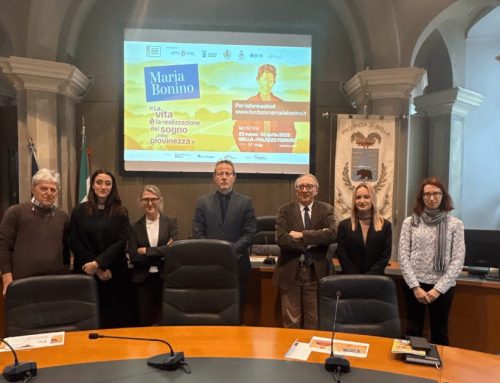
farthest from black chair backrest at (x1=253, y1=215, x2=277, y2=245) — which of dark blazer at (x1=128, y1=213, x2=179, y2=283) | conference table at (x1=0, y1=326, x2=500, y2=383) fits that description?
conference table at (x1=0, y1=326, x2=500, y2=383)

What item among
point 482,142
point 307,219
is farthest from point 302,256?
point 482,142

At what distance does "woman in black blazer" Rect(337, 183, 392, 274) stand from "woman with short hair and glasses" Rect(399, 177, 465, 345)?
14cm

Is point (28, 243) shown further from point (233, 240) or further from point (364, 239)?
point (364, 239)

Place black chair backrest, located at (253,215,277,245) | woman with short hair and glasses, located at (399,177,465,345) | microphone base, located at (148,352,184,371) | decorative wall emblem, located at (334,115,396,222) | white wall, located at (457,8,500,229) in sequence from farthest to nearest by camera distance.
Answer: white wall, located at (457,8,500,229) → decorative wall emblem, located at (334,115,396,222) → black chair backrest, located at (253,215,277,245) → woman with short hair and glasses, located at (399,177,465,345) → microphone base, located at (148,352,184,371)

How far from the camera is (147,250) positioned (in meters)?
2.88

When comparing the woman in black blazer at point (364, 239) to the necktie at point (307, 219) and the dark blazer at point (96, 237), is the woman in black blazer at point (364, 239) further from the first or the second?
the dark blazer at point (96, 237)

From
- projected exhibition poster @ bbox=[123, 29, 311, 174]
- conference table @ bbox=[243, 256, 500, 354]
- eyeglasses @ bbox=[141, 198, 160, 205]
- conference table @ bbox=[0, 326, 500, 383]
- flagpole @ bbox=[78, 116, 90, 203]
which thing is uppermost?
projected exhibition poster @ bbox=[123, 29, 311, 174]

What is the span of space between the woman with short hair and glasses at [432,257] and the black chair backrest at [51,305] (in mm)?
1978

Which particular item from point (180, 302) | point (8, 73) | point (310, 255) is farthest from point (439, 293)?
point (8, 73)

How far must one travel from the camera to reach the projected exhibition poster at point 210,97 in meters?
5.04

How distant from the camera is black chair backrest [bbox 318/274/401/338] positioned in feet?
6.88

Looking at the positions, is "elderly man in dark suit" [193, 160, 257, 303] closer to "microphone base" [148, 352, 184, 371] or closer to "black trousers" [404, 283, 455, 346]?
"black trousers" [404, 283, 455, 346]

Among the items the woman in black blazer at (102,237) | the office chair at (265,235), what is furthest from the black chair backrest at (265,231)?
the woman in black blazer at (102,237)

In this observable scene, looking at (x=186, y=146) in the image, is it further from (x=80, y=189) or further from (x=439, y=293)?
(x=439, y=293)
